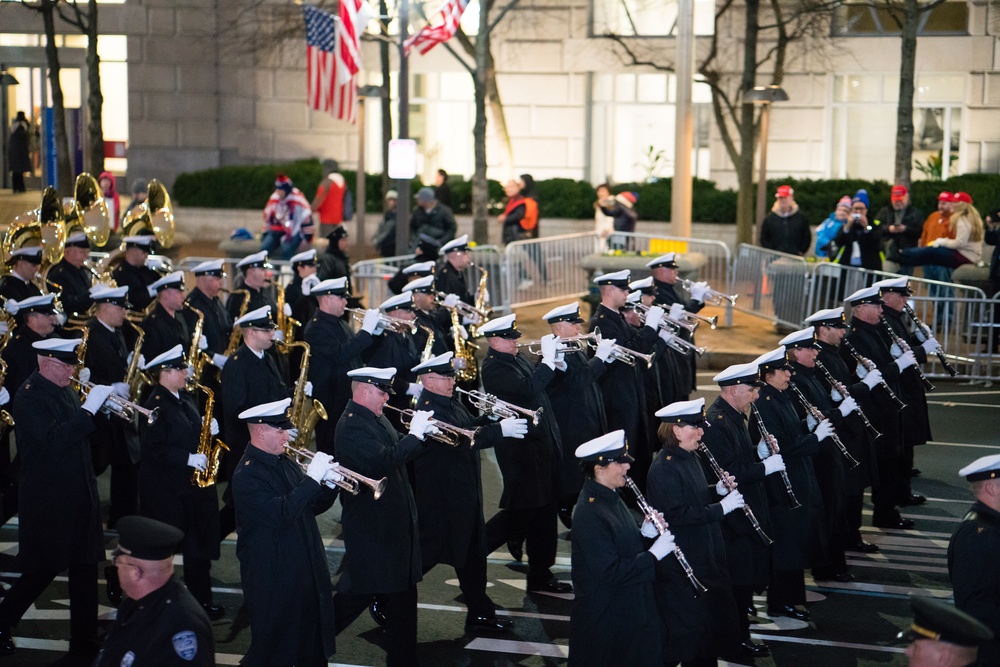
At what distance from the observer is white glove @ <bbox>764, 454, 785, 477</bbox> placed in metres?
8.79

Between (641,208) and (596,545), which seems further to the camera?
(641,208)

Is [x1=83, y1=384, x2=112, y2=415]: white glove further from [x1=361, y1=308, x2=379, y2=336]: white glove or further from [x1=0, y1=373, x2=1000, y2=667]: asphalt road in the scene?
[x1=361, y1=308, x2=379, y2=336]: white glove

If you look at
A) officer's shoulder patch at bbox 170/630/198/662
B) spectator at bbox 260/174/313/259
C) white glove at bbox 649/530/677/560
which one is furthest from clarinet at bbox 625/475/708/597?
spectator at bbox 260/174/313/259

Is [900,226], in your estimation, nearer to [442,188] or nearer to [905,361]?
[442,188]

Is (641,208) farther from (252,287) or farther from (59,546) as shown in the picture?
(59,546)

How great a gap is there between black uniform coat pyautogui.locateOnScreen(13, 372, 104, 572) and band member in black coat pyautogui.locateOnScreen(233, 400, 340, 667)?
1.59 meters

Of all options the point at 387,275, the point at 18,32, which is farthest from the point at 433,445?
the point at 18,32

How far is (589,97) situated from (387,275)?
13.3 m

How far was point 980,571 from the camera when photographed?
679 centimetres

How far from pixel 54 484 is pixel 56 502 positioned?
0.37 ft

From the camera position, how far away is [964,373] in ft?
57.6

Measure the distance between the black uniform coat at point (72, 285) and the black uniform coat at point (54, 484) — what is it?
559cm

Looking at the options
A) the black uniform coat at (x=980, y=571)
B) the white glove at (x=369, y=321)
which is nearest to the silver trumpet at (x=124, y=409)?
the white glove at (x=369, y=321)

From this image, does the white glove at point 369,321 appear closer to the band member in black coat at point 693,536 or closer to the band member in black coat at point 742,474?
the band member in black coat at point 742,474
